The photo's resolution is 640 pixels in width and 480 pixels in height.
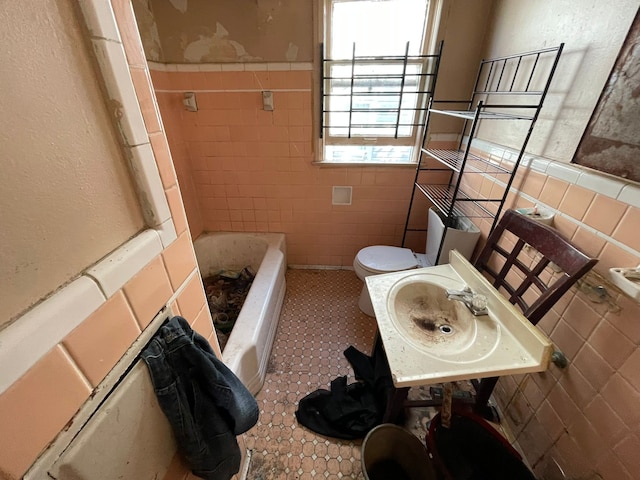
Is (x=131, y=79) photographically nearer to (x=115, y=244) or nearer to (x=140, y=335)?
(x=115, y=244)

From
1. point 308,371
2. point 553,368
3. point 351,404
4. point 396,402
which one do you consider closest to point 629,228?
point 553,368

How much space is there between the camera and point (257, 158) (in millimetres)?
2021

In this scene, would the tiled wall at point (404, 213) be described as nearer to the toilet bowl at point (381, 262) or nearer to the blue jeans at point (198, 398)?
the toilet bowl at point (381, 262)

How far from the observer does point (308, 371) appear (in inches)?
61.9

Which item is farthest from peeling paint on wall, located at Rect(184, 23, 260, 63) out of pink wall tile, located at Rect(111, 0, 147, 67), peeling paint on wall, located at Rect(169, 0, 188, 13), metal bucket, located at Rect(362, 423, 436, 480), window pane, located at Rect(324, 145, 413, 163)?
metal bucket, located at Rect(362, 423, 436, 480)

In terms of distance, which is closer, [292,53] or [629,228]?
[629,228]

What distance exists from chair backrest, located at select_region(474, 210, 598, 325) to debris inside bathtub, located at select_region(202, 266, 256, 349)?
1.53m

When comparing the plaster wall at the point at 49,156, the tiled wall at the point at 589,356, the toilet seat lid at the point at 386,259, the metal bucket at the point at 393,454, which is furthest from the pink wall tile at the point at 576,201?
the plaster wall at the point at 49,156

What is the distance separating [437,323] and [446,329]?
4 centimetres

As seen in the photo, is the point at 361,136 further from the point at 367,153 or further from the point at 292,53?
the point at 292,53

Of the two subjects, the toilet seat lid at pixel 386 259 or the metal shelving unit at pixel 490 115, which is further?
the toilet seat lid at pixel 386 259

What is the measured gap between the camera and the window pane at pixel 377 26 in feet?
5.43

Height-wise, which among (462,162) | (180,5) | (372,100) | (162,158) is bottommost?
(462,162)

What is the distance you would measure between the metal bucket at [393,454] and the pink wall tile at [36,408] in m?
0.94
